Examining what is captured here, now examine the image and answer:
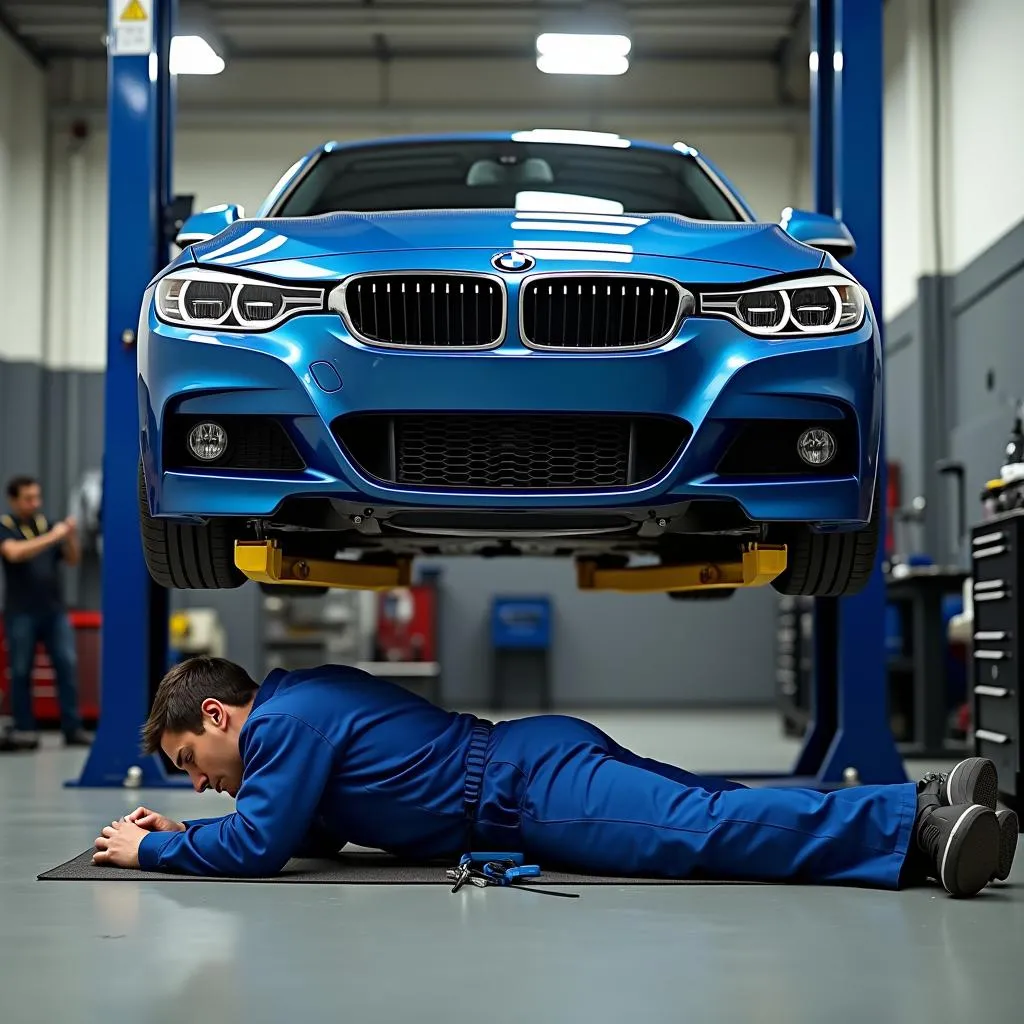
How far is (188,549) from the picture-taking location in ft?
11.1

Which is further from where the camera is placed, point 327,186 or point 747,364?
point 327,186

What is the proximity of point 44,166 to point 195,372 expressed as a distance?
10.7 meters

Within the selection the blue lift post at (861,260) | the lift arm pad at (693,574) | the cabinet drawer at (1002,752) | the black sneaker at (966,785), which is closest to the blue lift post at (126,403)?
the lift arm pad at (693,574)

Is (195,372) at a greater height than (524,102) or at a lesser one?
lesser

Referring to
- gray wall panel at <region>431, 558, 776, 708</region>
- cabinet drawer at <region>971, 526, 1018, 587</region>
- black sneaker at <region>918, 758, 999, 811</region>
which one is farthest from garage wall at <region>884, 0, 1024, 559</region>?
Answer: black sneaker at <region>918, 758, 999, 811</region>

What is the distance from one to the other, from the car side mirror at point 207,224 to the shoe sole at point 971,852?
7.00ft

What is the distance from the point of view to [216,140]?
13008 mm

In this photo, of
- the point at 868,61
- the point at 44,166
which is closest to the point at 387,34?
the point at 44,166

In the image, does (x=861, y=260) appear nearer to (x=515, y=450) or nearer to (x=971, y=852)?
(x=515, y=450)

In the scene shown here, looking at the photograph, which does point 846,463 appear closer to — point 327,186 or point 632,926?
point 632,926

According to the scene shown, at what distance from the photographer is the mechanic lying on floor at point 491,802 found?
2520 mm

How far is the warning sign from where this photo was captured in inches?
192

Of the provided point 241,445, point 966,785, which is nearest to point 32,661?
point 241,445

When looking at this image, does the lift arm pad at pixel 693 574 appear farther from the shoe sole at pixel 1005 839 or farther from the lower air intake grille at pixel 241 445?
the lower air intake grille at pixel 241 445
